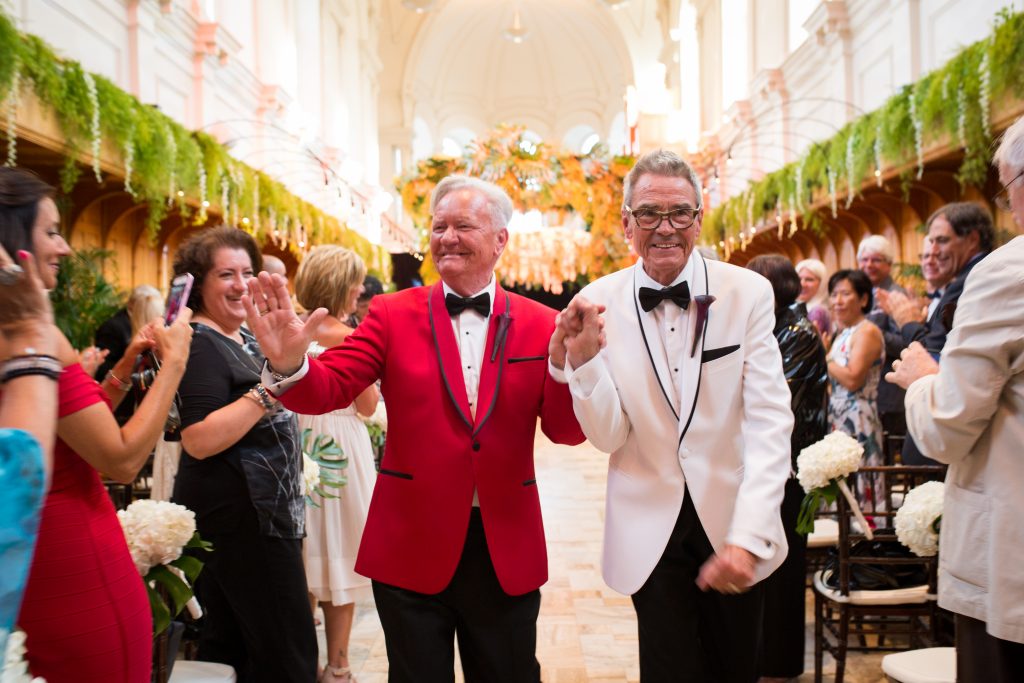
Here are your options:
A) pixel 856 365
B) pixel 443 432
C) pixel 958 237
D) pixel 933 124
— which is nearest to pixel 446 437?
pixel 443 432

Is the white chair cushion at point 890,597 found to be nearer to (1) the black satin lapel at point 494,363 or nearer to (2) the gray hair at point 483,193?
(1) the black satin lapel at point 494,363

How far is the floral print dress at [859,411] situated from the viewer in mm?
4551

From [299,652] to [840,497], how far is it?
208cm

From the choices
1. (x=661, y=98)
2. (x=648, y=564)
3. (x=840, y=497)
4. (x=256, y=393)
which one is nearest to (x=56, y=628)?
(x=256, y=393)

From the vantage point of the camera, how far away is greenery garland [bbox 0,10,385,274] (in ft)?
16.5

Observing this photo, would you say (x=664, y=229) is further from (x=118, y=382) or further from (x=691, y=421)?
(x=118, y=382)

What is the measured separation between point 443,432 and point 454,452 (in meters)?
0.06

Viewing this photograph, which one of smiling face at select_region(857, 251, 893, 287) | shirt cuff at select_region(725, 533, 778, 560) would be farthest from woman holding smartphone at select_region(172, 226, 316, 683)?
smiling face at select_region(857, 251, 893, 287)

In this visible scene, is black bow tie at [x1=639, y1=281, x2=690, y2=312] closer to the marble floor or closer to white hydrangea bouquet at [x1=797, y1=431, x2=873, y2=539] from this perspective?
white hydrangea bouquet at [x1=797, y1=431, x2=873, y2=539]

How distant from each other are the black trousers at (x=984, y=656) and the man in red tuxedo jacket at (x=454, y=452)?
0.98 metres

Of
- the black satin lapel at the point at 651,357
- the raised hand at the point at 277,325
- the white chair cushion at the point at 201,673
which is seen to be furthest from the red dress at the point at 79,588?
the black satin lapel at the point at 651,357

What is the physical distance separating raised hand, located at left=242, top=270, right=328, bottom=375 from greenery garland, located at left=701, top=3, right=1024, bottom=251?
490 cm

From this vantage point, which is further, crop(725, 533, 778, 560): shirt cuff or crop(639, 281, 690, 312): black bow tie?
crop(639, 281, 690, 312): black bow tie

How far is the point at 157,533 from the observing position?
2131mm
